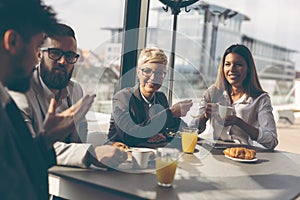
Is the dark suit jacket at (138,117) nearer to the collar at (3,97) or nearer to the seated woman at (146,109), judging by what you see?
the seated woman at (146,109)

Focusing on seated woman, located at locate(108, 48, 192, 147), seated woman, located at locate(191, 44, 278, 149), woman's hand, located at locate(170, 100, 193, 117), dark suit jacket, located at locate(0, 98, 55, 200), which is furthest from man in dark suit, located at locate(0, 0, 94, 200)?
seated woman, located at locate(191, 44, 278, 149)

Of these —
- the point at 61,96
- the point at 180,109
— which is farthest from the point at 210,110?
the point at 61,96

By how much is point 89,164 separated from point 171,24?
955 mm

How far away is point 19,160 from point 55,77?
0.25m

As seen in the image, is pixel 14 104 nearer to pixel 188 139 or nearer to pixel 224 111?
pixel 188 139

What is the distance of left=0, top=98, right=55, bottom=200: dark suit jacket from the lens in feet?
2.43

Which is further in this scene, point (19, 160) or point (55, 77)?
point (55, 77)

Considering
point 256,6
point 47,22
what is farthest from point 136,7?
point 256,6

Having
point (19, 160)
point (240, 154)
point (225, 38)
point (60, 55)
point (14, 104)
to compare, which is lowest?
point (240, 154)

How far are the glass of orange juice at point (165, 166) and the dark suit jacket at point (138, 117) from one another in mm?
309

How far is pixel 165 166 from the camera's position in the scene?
0.92 meters

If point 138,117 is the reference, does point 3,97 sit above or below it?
above

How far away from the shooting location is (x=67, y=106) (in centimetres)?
88

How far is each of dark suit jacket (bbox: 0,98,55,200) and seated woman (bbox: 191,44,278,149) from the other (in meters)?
0.91
